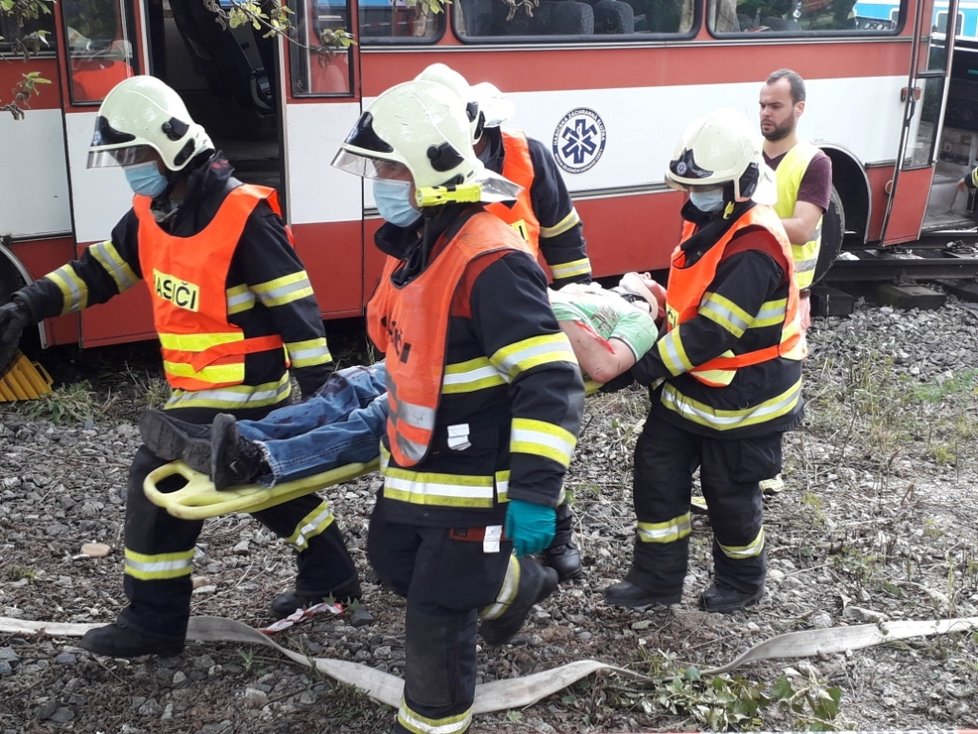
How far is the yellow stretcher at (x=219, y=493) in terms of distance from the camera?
2.88 m

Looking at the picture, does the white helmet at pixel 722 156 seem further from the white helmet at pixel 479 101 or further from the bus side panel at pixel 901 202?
the bus side panel at pixel 901 202

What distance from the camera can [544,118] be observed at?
21.2 ft

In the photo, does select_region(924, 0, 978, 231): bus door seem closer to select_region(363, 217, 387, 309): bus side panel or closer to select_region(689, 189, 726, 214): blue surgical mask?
select_region(363, 217, 387, 309): bus side panel

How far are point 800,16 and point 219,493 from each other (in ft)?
19.6

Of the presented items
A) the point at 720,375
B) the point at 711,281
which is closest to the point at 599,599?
the point at 720,375

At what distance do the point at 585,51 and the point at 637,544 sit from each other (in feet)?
11.7

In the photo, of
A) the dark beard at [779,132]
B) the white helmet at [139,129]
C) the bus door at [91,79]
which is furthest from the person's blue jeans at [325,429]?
the dark beard at [779,132]

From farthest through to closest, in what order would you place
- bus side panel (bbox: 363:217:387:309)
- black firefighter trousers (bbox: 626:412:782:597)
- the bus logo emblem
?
the bus logo emblem
bus side panel (bbox: 363:217:387:309)
black firefighter trousers (bbox: 626:412:782:597)

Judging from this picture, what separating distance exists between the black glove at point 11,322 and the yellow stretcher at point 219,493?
2.34 feet

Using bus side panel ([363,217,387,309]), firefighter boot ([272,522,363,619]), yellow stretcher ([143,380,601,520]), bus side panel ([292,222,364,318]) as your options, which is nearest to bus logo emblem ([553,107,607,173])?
bus side panel ([363,217,387,309])

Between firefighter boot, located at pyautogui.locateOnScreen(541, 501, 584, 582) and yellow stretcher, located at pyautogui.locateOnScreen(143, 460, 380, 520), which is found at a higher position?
yellow stretcher, located at pyautogui.locateOnScreen(143, 460, 380, 520)

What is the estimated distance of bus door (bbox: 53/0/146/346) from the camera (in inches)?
203

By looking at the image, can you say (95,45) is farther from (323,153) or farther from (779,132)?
(779,132)

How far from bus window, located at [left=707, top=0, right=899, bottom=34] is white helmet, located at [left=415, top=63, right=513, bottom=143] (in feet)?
11.3
